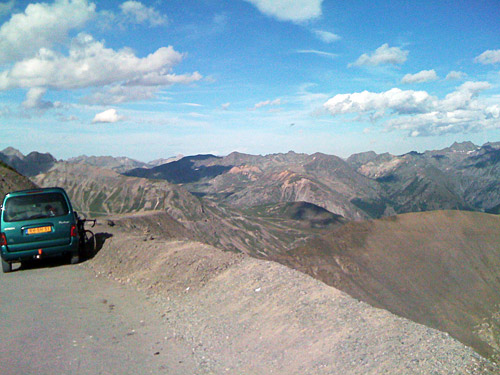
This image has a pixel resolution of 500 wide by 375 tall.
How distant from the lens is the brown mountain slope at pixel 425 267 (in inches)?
2490

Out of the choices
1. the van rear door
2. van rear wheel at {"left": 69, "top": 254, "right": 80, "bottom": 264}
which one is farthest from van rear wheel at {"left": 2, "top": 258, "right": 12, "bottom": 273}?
van rear wheel at {"left": 69, "top": 254, "right": 80, "bottom": 264}

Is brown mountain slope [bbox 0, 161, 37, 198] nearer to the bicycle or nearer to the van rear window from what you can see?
the bicycle

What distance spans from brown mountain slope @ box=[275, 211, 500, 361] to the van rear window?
188 ft

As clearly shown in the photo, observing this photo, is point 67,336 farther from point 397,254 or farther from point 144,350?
point 397,254

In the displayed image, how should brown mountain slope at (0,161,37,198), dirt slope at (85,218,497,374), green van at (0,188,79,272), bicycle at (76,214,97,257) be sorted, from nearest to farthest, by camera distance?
dirt slope at (85,218,497,374) → green van at (0,188,79,272) → bicycle at (76,214,97,257) → brown mountain slope at (0,161,37,198)

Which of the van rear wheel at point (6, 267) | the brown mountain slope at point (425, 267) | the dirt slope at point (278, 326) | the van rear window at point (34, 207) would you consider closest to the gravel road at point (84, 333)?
the dirt slope at point (278, 326)

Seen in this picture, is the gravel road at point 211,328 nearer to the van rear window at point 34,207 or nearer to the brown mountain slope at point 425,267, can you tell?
the van rear window at point 34,207

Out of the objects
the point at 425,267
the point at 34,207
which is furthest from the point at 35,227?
the point at 425,267

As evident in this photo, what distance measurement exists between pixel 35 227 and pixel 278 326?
937 centimetres

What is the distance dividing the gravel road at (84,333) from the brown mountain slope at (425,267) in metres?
58.7

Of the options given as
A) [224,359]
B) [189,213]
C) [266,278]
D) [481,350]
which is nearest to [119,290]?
[266,278]

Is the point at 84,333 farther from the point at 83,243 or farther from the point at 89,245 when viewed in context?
the point at 89,245

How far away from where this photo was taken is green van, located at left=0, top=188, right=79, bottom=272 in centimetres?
1259

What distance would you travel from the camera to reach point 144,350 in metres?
6.76
